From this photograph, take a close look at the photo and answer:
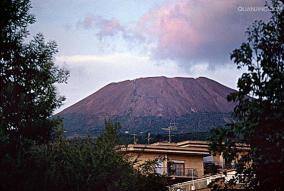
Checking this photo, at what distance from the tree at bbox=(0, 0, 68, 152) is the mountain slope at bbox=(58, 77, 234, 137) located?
86.0 m

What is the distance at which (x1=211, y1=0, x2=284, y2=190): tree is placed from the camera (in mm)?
10387

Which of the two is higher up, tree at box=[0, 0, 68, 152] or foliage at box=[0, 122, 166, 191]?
tree at box=[0, 0, 68, 152]

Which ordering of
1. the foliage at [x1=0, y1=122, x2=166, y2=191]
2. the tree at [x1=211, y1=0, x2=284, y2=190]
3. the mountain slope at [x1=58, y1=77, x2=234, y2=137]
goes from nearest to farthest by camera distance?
the tree at [x1=211, y1=0, x2=284, y2=190] → the foliage at [x1=0, y1=122, x2=166, y2=191] → the mountain slope at [x1=58, y1=77, x2=234, y2=137]

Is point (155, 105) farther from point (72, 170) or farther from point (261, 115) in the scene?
point (261, 115)

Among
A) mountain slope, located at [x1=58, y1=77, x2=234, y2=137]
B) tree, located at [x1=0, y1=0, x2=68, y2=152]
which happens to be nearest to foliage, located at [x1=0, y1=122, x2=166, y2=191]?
tree, located at [x1=0, y1=0, x2=68, y2=152]

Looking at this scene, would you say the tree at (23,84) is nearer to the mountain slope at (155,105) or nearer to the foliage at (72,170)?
the foliage at (72,170)

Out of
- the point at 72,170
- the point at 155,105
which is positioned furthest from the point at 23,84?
the point at 155,105

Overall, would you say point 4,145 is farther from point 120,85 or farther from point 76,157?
point 120,85

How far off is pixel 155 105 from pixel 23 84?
13609 cm

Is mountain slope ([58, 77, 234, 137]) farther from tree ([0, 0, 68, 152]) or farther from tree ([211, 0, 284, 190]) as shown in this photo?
tree ([211, 0, 284, 190])

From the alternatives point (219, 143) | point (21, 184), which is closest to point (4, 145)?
point (21, 184)

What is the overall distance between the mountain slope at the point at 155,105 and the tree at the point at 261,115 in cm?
9833

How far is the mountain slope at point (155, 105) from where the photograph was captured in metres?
122

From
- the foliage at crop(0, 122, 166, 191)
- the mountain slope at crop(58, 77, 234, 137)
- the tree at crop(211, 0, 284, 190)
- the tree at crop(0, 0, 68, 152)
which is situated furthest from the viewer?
the mountain slope at crop(58, 77, 234, 137)
